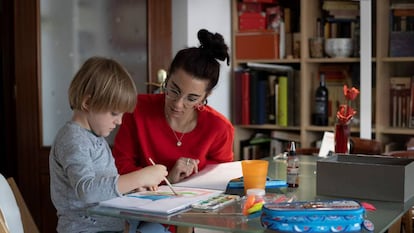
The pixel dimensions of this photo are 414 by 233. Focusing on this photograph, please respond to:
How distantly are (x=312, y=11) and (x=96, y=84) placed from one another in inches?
93.2

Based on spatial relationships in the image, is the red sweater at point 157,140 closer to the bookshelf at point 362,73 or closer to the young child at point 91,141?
the young child at point 91,141

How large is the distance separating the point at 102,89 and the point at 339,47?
229 cm

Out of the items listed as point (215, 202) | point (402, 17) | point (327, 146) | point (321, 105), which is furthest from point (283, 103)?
point (215, 202)

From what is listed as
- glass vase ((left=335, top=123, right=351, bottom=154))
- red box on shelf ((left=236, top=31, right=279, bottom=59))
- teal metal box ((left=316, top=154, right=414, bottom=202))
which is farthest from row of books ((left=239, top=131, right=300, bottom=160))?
teal metal box ((left=316, top=154, right=414, bottom=202))

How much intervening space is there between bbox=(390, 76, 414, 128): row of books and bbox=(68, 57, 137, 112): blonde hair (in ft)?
7.46

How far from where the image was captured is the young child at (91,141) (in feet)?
5.72

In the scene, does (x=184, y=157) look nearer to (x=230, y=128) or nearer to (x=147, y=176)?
(x=230, y=128)

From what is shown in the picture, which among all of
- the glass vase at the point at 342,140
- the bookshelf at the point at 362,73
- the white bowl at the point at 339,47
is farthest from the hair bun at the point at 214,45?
the white bowl at the point at 339,47

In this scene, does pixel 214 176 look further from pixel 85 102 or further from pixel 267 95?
pixel 267 95

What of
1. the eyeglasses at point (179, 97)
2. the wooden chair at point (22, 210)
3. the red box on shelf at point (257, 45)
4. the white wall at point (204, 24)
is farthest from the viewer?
the red box on shelf at point (257, 45)

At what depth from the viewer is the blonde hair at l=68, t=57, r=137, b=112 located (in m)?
1.82

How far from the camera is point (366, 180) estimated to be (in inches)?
66.1

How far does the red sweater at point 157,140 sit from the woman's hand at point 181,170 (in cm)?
19

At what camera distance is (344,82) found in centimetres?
392
